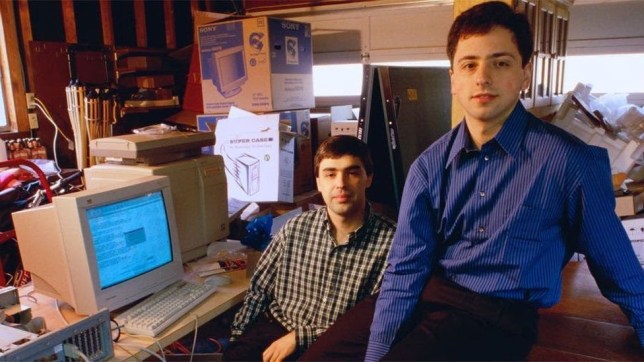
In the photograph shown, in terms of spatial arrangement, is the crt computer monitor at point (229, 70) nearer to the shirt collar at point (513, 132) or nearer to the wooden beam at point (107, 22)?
the wooden beam at point (107, 22)

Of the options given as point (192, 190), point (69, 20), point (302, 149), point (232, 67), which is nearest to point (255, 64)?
point (232, 67)

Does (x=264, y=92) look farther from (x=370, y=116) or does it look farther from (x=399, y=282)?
Answer: (x=399, y=282)

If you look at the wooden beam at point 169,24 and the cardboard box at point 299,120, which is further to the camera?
the wooden beam at point 169,24

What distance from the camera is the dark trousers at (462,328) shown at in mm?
1245

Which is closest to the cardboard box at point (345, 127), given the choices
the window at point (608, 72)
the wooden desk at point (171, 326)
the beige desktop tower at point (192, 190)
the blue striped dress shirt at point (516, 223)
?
the beige desktop tower at point (192, 190)

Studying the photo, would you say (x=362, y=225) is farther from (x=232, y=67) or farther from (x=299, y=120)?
(x=232, y=67)

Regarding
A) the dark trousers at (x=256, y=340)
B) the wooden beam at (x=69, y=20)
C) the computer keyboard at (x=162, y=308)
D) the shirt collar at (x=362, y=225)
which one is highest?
the wooden beam at (x=69, y=20)

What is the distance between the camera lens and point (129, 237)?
165 cm

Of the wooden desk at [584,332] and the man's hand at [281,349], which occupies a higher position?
the wooden desk at [584,332]

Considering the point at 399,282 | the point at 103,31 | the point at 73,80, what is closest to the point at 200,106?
the point at 73,80

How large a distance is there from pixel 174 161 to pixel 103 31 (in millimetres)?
3162

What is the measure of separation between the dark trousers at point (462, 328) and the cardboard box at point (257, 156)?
1.61 meters

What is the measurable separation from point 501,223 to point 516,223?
39 millimetres

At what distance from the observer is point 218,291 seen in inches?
71.5
